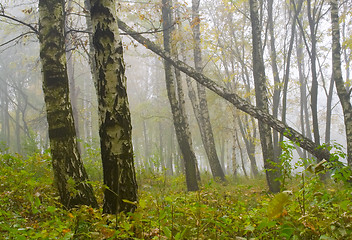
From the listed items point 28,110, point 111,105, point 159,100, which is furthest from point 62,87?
point 28,110

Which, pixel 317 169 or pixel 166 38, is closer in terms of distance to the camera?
pixel 317 169

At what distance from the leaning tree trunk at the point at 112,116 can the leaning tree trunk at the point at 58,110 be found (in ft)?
3.54

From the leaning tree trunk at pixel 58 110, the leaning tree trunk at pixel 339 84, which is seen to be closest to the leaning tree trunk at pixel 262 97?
the leaning tree trunk at pixel 339 84

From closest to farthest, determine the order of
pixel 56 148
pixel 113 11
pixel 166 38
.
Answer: pixel 113 11
pixel 56 148
pixel 166 38

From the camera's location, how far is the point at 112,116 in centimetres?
368

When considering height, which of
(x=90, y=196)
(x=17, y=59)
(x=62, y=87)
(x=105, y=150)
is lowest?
(x=90, y=196)

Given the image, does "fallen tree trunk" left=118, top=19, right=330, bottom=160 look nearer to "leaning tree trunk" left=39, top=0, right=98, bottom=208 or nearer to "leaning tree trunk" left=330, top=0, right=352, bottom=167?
"leaning tree trunk" left=330, top=0, right=352, bottom=167

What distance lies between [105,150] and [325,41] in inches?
782

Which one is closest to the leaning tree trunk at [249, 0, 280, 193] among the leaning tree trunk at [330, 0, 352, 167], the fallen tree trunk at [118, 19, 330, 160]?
the fallen tree trunk at [118, 19, 330, 160]

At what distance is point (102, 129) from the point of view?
146 inches

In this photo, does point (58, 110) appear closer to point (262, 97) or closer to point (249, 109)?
point (249, 109)

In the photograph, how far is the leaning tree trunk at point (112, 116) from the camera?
3.60 metres

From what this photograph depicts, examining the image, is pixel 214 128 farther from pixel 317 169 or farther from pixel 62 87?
pixel 317 169

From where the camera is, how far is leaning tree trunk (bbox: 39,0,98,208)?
450 centimetres
